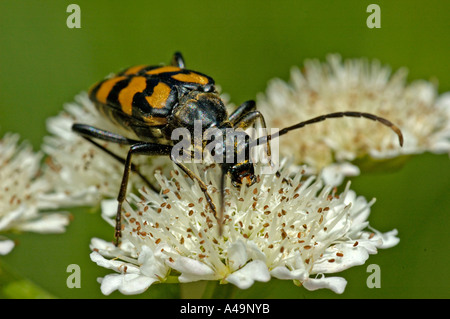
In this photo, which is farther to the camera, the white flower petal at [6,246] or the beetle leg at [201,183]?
the white flower petal at [6,246]

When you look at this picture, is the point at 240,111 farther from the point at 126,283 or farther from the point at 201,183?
the point at 126,283

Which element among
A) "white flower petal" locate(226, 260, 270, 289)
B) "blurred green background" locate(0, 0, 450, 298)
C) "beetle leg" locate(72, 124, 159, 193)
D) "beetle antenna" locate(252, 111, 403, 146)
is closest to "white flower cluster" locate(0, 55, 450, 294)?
"white flower petal" locate(226, 260, 270, 289)

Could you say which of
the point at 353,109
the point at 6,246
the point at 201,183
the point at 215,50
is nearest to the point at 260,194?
the point at 201,183

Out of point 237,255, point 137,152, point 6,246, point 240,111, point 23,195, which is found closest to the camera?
point 237,255

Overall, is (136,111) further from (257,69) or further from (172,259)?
(257,69)

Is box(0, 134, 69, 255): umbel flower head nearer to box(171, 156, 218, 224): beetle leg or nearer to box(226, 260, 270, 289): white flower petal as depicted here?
box(171, 156, 218, 224): beetle leg

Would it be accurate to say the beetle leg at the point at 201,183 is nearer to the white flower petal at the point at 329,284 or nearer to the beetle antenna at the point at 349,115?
the beetle antenna at the point at 349,115

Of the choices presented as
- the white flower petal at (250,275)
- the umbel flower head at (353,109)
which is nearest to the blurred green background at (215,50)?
the umbel flower head at (353,109)
